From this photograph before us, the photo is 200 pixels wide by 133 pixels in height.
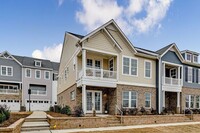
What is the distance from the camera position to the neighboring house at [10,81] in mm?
35094

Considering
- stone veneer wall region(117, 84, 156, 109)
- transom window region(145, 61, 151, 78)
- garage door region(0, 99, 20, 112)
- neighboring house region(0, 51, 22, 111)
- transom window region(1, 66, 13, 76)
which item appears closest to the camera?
stone veneer wall region(117, 84, 156, 109)

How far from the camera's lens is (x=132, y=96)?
1948 cm

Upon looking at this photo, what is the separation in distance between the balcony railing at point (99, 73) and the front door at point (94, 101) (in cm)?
193

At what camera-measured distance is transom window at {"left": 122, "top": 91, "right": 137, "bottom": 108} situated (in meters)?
18.9

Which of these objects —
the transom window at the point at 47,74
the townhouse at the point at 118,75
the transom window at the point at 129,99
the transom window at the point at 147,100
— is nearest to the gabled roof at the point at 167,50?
the townhouse at the point at 118,75

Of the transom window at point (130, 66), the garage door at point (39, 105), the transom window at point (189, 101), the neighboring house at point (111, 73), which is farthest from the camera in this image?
the garage door at point (39, 105)

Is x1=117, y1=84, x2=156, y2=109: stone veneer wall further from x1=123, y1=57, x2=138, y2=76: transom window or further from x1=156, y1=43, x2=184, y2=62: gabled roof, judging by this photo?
x1=156, y1=43, x2=184, y2=62: gabled roof

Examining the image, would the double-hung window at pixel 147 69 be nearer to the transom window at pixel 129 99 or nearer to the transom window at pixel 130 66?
the transom window at pixel 130 66

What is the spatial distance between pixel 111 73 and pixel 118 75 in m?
0.73

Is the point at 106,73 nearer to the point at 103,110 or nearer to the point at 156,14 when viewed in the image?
the point at 103,110

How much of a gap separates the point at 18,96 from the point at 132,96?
25.4 m

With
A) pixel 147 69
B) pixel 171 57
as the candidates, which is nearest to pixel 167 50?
pixel 171 57

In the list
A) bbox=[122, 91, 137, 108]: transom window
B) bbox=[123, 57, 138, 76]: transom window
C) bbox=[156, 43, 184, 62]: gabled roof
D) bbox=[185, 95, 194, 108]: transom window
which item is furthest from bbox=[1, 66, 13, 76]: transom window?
bbox=[185, 95, 194, 108]: transom window

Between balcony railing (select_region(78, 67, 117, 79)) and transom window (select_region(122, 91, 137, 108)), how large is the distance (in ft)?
7.43
